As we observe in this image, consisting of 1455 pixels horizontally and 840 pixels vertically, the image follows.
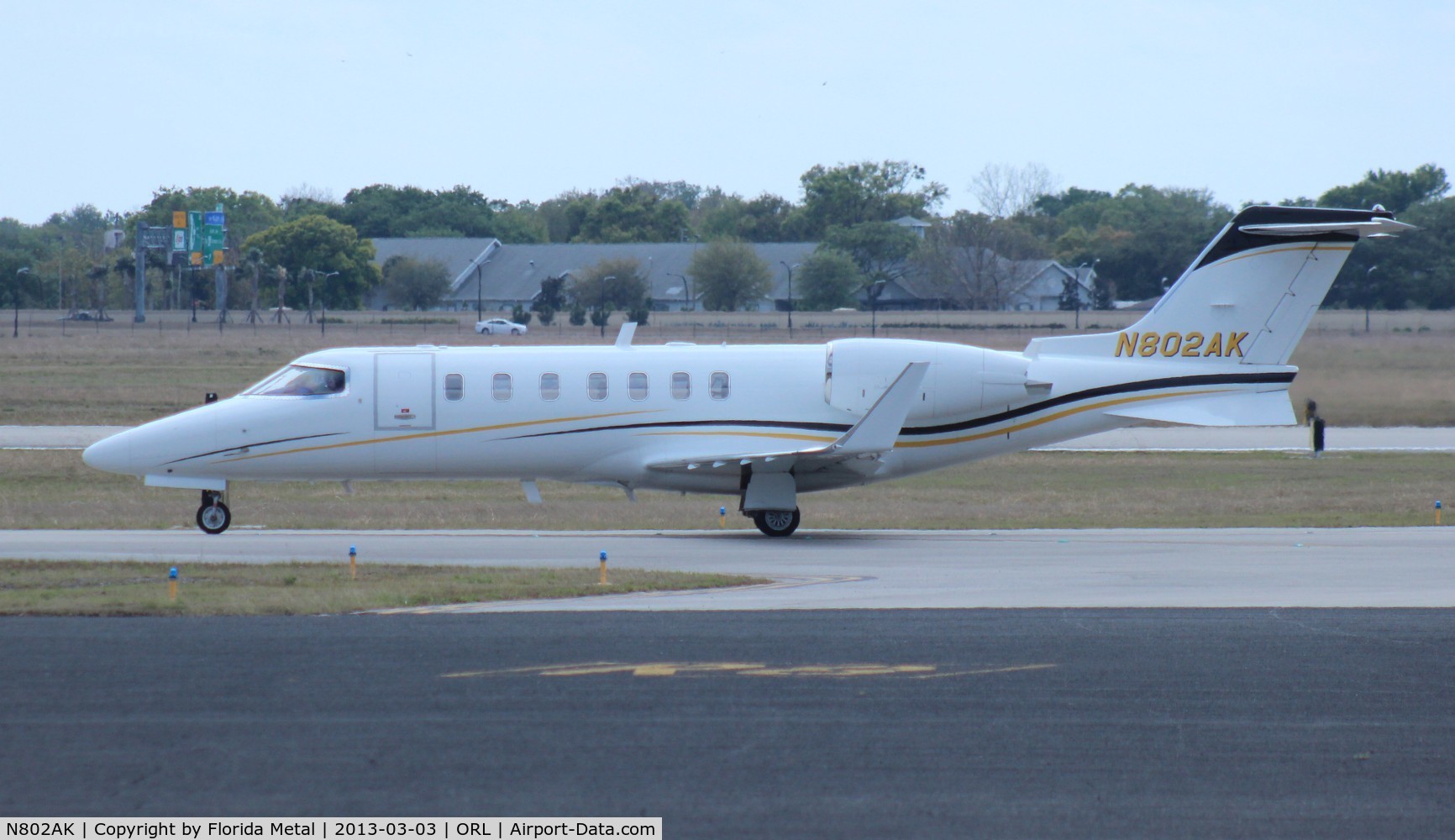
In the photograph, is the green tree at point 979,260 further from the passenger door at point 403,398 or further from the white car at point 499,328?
the passenger door at point 403,398

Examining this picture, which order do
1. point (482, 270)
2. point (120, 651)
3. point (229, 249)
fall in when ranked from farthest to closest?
1. point (482, 270)
2. point (229, 249)
3. point (120, 651)

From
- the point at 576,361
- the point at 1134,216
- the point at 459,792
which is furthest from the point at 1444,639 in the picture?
the point at 1134,216

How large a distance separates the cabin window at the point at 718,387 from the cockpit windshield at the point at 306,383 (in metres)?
5.52

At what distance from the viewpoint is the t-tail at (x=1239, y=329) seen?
21406mm

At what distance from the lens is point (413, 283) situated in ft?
335

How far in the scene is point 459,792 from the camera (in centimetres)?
786

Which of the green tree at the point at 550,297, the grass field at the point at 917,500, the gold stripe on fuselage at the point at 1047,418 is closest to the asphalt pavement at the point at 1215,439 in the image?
the grass field at the point at 917,500

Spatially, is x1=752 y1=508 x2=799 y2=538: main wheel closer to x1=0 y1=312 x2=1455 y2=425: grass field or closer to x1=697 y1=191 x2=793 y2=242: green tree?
x1=0 y1=312 x2=1455 y2=425: grass field

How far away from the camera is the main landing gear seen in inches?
838

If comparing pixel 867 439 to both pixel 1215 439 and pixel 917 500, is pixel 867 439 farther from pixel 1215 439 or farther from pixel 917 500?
pixel 1215 439

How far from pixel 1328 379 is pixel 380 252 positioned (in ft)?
282

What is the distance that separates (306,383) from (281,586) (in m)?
6.61

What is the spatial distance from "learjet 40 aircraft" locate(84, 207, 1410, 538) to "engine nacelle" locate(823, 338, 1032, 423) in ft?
0.09

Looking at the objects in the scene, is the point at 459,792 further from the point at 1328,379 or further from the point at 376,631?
the point at 1328,379
